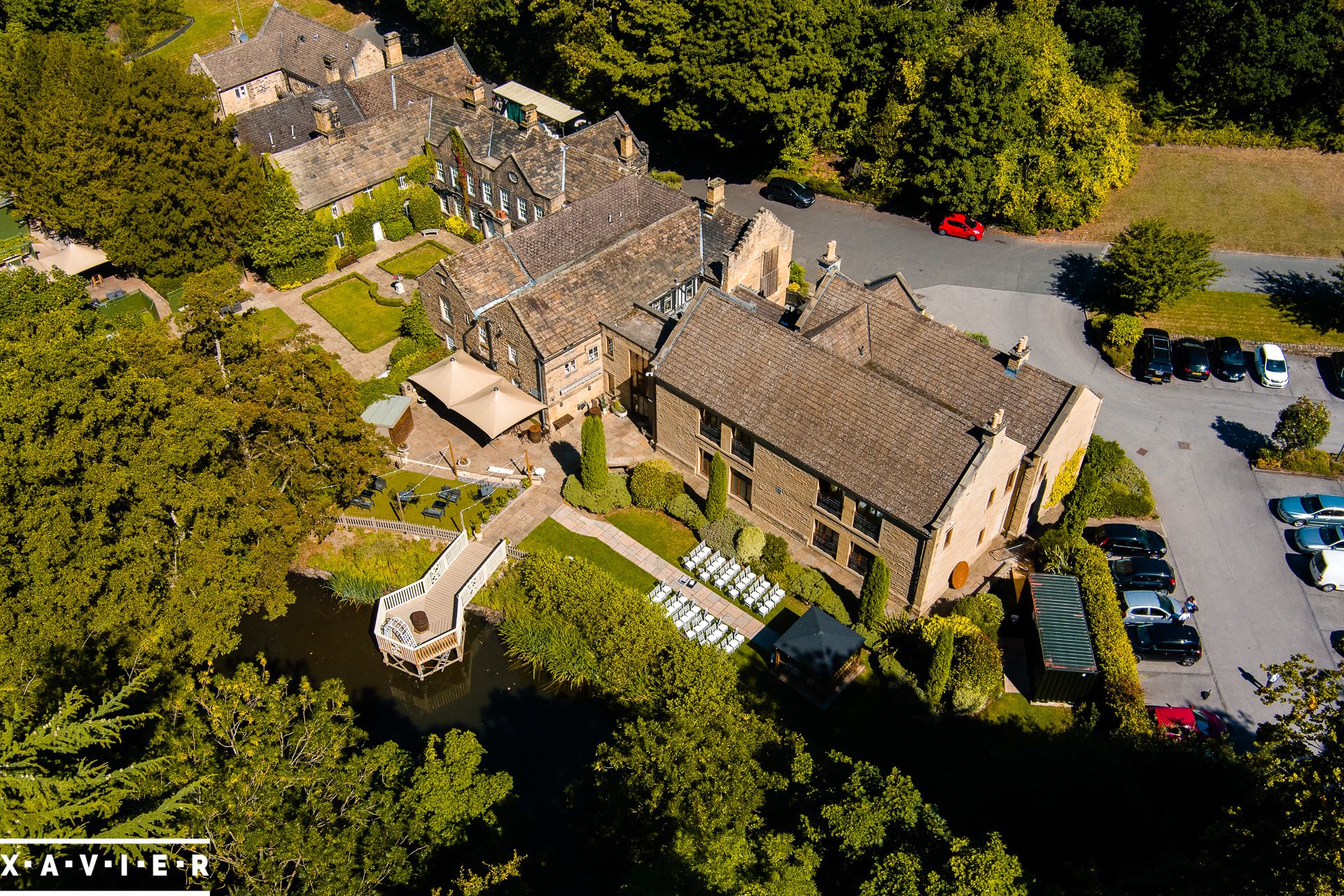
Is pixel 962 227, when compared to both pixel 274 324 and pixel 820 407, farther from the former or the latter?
pixel 274 324

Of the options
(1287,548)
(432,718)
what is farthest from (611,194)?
(1287,548)

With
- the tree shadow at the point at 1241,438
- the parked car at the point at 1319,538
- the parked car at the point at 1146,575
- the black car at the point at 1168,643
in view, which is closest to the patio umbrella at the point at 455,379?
the parked car at the point at 1146,575

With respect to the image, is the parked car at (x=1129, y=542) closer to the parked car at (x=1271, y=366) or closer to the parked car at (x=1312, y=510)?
the parked car at (x=1312, y=510)

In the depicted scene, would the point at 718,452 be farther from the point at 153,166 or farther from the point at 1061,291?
the point at 153,166

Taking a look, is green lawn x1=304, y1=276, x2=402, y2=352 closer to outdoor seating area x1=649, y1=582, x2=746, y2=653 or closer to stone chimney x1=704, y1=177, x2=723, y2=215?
stone chimney x1=704, y1=177, x2=723, y2=215

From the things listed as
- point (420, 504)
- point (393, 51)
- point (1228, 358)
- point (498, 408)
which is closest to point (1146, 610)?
point (1228, 358)

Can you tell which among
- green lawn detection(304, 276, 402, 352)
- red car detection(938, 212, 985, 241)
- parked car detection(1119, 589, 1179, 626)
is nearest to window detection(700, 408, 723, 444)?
parked car detection(1119, 589, 1179, 626)
